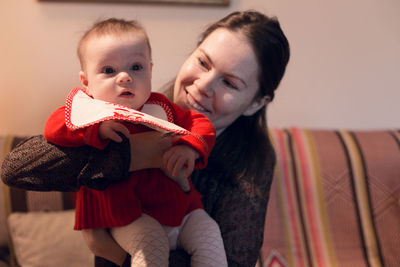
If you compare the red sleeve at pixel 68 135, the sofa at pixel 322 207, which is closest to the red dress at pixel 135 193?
the red sleeve at pixel 68 135

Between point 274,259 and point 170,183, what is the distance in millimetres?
1103

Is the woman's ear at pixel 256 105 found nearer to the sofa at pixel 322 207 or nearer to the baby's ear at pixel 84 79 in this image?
the baby's ear at pixel 84 79

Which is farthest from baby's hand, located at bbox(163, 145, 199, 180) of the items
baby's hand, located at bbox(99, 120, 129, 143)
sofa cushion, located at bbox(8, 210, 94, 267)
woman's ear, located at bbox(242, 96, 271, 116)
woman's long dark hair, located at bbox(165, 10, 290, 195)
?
sofa cushion, located at bbox(8, 210, 94, 267)

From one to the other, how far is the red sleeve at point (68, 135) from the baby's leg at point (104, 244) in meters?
0.22

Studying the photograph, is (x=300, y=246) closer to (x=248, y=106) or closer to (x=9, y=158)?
(x=248, y=106)

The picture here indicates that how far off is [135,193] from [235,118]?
0.49m

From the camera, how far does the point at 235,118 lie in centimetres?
115

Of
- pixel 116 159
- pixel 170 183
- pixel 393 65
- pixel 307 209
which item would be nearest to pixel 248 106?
pixel 170 183

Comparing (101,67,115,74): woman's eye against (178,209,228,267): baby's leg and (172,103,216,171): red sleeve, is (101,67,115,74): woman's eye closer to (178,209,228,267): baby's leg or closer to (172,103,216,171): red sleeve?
(172,103,216,171): red sleeve

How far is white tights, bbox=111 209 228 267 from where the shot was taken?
2.39 feet

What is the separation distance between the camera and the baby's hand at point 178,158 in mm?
717

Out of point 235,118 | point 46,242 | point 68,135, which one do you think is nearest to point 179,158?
→ point 68,135

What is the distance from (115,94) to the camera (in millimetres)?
752

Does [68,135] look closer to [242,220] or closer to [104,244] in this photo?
[104,244]
